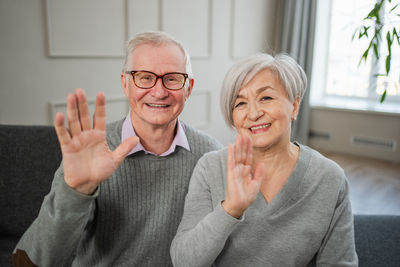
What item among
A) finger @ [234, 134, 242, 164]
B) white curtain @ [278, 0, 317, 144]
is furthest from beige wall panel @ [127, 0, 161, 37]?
finger @ [234, 134, 242, 164]

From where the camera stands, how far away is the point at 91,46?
9.89 ft

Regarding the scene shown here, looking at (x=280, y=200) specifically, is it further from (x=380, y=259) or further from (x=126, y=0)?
(x=126, y=0)

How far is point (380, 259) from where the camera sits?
1.46 metres

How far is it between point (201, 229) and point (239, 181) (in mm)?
168

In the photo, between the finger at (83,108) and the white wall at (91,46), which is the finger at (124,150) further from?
the white wall at (91,46)

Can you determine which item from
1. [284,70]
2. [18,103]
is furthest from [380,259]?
[18,103]

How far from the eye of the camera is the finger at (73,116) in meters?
0.83

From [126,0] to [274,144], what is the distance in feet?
8.53

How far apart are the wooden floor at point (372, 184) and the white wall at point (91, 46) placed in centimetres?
176

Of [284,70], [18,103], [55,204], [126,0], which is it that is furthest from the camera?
[126,0]

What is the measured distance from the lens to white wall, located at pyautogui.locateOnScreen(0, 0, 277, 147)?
2564mm

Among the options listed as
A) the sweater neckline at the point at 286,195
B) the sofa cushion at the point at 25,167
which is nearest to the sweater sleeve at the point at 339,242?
the sweater neckline at the point at 286,195

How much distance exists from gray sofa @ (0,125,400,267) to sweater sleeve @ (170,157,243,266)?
30.6 inches

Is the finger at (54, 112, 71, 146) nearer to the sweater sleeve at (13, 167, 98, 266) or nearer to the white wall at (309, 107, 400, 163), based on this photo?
the sweater sleeve at (13, 167, 98, 266)
